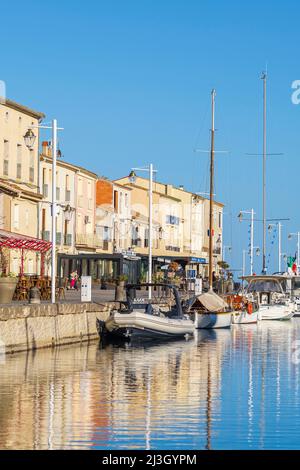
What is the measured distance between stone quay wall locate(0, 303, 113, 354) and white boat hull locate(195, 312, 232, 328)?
12.2 meters

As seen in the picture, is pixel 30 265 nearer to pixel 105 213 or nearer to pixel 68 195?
pixel 68 195

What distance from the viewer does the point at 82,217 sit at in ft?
327

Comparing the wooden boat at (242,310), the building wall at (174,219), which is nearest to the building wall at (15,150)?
the wooden boat at (242,310)

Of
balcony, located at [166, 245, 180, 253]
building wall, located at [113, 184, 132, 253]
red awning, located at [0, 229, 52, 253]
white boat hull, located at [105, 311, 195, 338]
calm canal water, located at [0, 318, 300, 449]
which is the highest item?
building wall, located at [113, 184, 132, 253]

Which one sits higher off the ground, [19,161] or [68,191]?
[19,161]

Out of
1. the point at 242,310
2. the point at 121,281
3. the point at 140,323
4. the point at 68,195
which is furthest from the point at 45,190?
the point at 140,323

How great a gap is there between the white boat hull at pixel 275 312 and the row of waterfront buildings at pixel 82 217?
13.5 m

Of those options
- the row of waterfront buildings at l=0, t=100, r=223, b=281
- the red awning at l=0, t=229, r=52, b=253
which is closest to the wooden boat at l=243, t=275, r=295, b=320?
the row of waterfront buildings at l=0, t=100, r=223, b=281

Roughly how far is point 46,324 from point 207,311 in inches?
813

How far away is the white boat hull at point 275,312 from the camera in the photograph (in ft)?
232

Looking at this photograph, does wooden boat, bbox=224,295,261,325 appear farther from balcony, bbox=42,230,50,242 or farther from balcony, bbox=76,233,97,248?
balcony, bbox=76,233,97,248

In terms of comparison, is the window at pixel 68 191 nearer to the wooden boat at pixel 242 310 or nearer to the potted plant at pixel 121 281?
the potted plant at pixel 121 281

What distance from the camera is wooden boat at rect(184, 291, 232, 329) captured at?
182ft

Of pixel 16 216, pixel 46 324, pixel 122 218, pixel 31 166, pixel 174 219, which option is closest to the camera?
pixel 46 324
